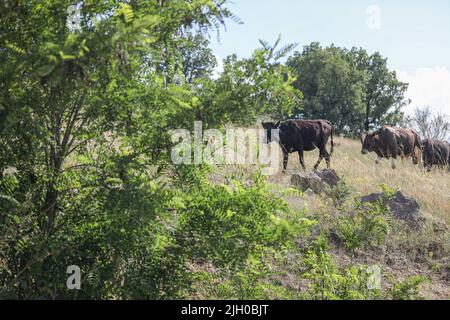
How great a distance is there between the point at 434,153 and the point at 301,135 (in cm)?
763

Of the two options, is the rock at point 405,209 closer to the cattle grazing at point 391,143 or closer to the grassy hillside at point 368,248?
the grassy hillside at point 368,248

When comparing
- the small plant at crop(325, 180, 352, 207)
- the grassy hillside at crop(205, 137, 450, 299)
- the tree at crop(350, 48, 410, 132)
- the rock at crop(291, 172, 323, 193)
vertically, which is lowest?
the grassy hillside at crop(205, 137, 450, 299)

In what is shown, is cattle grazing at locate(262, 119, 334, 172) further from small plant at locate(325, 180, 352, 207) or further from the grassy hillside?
small plant at locate(325, 180, 352, 207)

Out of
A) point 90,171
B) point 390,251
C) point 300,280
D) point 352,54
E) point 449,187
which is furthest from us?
point 352,54

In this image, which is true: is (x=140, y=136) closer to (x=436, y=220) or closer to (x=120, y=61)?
(x=120, y=61)

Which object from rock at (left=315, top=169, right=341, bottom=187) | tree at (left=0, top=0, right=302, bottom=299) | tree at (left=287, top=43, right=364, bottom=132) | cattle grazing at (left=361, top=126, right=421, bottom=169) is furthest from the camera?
tree at (left=287, top=43, right=364, bottom=132)

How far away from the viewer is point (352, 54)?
167 feet

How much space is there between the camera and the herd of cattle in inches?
648

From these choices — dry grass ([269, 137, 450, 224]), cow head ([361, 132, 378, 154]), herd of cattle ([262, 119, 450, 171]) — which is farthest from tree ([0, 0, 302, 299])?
cow head ([361, 132, 378, 154])

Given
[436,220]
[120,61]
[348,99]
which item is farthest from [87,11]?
[348,99]

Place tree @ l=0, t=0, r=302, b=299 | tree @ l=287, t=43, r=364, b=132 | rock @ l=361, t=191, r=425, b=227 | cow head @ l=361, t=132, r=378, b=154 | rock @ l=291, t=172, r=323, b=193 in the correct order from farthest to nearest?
1. tree @ l=287, t=43, r=364, b=132
2. cow head @ l=361, t=132, r=378, b=154
3. rock @ l=291, t=172, r=323, b=193
4. rock @ l=361, t=191, r=425, b=227
5. tree @ l=0, t=0, r=302, b=299

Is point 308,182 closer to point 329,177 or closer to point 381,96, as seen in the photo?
point 329,177

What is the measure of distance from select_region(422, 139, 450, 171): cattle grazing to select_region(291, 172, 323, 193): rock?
10992 mm
